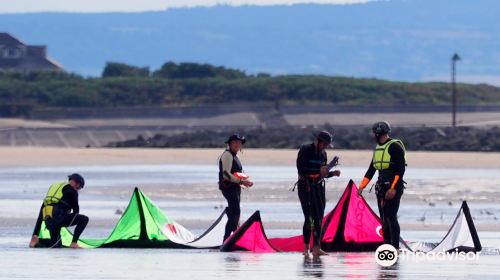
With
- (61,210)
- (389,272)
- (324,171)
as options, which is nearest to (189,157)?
(61,210)

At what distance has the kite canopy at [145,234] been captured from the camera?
57.0 feet

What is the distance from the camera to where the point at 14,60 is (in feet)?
267

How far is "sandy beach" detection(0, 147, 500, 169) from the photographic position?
36.5 meters

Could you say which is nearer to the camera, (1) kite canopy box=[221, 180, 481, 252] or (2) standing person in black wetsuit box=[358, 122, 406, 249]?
(2) standing person in black wetsuit box=[358, 122, 406, 249]

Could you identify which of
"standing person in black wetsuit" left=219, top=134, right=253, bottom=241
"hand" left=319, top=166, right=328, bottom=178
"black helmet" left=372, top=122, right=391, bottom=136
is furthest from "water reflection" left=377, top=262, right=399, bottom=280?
"standing person in black wetsuit" left=219, top=134, right=253, bottom=241

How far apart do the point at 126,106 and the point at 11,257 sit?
4827 centimetres

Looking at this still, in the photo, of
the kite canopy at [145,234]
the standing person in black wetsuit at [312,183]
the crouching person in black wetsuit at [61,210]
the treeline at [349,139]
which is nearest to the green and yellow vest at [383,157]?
the standing person in black wetsuit at [312,183]

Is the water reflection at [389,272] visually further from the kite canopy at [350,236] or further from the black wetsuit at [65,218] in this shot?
the black wetsuit at [65,218]

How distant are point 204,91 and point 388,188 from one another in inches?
2076

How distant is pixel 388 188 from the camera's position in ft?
53.1

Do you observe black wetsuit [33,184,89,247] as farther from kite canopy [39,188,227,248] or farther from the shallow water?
the shallow water

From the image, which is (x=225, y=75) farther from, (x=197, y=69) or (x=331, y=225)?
(x=331, y=225)

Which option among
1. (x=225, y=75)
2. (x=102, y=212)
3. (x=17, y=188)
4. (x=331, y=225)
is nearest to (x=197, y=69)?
(x=225, y=75)

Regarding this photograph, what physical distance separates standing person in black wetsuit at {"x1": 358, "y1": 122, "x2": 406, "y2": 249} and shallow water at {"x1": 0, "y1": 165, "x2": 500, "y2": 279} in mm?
382
